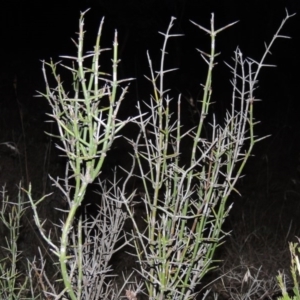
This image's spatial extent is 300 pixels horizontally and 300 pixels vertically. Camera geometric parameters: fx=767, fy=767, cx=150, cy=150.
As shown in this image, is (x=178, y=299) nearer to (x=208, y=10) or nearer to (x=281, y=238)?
(x=281, y=238)

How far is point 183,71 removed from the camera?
7012mm

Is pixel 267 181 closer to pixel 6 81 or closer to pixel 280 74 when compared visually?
pixel 280 74

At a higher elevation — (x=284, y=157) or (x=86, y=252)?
(x=86, y=252)

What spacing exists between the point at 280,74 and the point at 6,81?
96.9 inches

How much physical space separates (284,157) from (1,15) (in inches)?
126

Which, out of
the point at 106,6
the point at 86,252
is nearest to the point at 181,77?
the point at 106,6

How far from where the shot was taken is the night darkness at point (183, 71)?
5332mm

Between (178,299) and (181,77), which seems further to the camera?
(181,77)

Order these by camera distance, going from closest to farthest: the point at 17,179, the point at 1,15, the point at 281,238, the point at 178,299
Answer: the point at 178,299, the point at 281,238, the point at 17,179, the point at 1,15

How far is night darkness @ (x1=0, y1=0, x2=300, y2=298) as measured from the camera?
5332 millimetres

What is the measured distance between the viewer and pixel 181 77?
6.84 metres

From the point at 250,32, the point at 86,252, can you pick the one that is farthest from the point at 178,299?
the point at 250,32

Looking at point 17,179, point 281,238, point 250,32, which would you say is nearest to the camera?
point 281,238

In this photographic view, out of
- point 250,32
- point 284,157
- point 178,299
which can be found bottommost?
point 284,157
